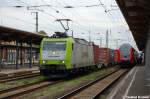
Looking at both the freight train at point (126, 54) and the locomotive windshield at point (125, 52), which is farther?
the locomotive windshield at point (125, 52)

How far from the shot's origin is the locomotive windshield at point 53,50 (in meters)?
25.4

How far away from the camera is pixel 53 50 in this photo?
1015 inches

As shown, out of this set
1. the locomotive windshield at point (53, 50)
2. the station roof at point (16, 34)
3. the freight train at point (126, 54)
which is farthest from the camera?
the freight train at point (126, 54)

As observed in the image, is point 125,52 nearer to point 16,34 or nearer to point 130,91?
point 16,34

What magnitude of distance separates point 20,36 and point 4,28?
629 cm

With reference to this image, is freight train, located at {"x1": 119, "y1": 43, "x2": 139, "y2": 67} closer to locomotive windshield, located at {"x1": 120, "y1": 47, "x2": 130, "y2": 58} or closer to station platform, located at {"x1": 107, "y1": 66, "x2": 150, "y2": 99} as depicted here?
locomotive windshield, located at {"x1": 120, "y1": 47, "x2": 130, "y2": 58}

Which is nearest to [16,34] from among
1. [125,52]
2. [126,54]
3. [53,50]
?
[53,50]

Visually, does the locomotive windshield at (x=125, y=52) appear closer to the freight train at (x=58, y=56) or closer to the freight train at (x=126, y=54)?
the freight train at (x=126, y=54)

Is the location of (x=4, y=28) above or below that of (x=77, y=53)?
above

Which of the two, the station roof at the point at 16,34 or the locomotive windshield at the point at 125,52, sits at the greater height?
the station roof at the point at 16,34

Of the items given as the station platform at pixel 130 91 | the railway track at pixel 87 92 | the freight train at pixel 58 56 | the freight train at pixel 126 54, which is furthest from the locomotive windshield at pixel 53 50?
the freight train at pixel 126 54

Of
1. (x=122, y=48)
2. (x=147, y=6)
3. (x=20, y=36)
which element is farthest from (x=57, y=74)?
(x=122, y=48)

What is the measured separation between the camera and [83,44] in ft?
103

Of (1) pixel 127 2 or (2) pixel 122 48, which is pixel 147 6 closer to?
(1) pixel 127 2
